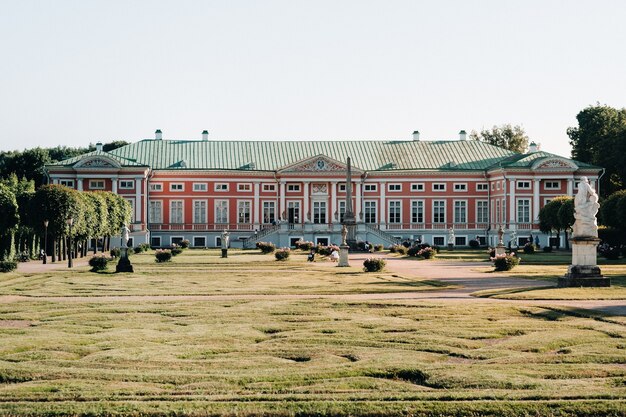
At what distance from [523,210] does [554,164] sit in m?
4.46

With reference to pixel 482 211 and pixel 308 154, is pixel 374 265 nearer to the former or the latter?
pixel 482 211

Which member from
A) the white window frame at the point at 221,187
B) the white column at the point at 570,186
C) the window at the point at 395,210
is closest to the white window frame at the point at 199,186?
the white window frame at the point at 221,187

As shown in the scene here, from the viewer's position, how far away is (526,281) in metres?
29.8

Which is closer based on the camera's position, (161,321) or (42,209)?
(161,321)

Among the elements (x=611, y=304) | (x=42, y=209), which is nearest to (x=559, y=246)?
(x=42, y=209)

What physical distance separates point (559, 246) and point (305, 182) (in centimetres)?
2167

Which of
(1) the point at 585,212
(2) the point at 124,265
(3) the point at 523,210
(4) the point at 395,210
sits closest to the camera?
(1) the point at 585,212

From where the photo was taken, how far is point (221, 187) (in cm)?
7825

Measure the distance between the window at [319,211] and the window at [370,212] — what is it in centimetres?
364

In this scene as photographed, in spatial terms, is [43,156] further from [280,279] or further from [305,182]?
[280,279]

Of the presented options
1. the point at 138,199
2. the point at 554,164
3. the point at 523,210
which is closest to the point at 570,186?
the point at 554,164

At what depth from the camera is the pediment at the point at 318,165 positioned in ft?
255

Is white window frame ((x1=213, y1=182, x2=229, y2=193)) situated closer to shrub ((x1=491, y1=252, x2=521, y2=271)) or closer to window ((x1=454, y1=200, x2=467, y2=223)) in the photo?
window ((x1=454, y1=200, x2=467, y2=223))

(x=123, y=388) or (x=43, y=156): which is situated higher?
(x=43, y=156)
